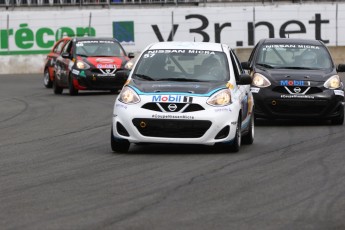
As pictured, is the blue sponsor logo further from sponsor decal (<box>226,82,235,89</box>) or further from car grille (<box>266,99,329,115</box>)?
sponsor decal (<box>226,82,235,89</box>)

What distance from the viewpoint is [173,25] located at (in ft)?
141

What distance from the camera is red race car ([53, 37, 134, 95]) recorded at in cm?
2855

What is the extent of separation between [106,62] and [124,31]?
46.1ft

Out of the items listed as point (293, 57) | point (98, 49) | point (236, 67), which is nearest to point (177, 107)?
point (236, 67)

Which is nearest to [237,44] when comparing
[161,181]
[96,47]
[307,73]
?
[96,47]

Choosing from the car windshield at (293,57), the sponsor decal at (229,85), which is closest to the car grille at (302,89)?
the car windshield at (293,57)

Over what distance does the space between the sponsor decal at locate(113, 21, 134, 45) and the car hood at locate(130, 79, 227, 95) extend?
2817 centimetres

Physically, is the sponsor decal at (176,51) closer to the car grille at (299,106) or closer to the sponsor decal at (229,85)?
the sponsor decal at (229,85)

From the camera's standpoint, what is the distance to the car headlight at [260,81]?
18.7m

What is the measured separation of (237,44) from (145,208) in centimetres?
3378

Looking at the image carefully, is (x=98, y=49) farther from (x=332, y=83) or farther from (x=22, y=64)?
(x=22, y=64)

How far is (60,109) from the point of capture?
23.5 m

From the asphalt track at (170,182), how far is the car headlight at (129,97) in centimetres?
64

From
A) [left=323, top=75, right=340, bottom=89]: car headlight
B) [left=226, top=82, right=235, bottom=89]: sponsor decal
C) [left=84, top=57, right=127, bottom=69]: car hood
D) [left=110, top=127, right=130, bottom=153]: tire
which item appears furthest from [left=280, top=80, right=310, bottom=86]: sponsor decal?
[left=84, top=57, right=127, bottom=69]: car hood
